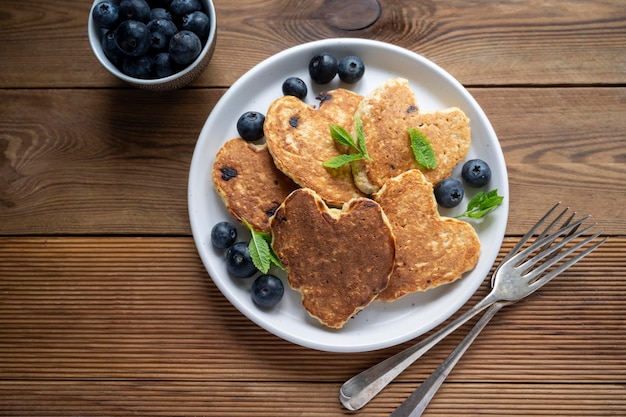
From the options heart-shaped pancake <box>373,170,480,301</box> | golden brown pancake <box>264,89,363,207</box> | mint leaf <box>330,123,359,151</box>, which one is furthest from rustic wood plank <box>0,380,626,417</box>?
mint leaf <box>330,123,359,151</box>

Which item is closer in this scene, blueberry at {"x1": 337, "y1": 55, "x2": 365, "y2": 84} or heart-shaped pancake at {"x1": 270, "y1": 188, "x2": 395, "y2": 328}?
heart-shaped pancake at {"x1": 270, "y1": 188, "x2": 395, "y2": 328}

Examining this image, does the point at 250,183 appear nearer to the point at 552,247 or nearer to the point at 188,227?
the point at 188,227

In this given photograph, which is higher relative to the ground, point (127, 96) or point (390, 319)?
point (127, 96)

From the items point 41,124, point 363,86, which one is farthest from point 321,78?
point 41,124

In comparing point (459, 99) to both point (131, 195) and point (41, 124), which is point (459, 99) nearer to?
point (131, 195)

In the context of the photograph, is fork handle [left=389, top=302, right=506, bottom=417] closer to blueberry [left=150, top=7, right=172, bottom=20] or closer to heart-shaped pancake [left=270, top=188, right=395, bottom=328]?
heart-shaped pancake [left=270, top=188, right=395, bottom=328]

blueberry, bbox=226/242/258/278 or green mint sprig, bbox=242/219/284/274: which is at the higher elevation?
green mint sprig, bbox=242/219/284/274
